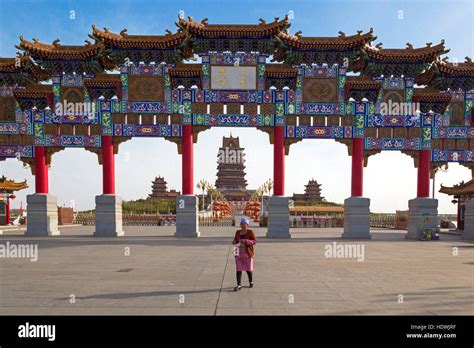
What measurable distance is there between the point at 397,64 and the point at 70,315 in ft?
62.1

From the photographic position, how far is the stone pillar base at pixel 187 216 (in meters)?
17.0

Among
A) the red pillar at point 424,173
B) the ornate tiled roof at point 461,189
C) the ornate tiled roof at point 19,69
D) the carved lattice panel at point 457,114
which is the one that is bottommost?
the ornate tiled roof at point 461,189

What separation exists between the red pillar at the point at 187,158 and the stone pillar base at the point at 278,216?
14.7 ft

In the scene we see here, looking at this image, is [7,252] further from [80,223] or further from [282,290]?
[80,223]

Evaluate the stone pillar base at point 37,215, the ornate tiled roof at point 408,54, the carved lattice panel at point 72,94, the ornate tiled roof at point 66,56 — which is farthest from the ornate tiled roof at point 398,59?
the stone pillar base at point 37,215

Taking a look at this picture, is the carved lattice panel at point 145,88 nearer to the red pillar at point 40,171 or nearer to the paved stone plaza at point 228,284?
the red pillar at point 40,171

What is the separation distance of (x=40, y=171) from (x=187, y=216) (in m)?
8.65

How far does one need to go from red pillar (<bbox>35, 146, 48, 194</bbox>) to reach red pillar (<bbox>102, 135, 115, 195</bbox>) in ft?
11.0

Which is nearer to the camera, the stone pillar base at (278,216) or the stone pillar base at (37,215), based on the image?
the stone pillar base at (278,216)

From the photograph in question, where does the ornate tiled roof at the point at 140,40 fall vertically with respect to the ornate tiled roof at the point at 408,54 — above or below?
above

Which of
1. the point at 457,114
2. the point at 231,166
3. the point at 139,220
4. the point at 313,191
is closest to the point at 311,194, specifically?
the point at 313,191

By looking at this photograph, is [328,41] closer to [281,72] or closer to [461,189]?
[281,72]

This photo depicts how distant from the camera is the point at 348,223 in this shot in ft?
56.7
